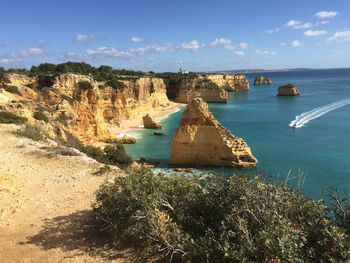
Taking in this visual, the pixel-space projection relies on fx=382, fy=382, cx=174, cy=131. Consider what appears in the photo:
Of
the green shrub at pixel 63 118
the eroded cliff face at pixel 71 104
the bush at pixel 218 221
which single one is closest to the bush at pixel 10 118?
the eroded cliff face at pixel 71 104

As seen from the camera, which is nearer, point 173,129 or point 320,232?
point 320,232

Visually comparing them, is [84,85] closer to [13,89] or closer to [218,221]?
[13,89]

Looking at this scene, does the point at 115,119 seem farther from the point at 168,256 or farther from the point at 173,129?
the point at 168,256

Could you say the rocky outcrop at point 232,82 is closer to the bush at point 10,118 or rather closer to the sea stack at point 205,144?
the sea stack at point 205,144

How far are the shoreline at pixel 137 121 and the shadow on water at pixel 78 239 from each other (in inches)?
1484

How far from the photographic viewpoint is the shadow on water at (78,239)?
9609mm

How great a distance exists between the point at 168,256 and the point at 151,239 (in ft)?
1.81

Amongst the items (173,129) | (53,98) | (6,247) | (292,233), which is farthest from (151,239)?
(173,129)

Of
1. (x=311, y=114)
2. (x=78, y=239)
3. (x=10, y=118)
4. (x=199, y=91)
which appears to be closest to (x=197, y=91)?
(x=199, y=91)

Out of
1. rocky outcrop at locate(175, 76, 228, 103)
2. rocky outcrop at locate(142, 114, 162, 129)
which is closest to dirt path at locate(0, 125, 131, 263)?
rocky outcrop at locate(142, 114, 162, 129)

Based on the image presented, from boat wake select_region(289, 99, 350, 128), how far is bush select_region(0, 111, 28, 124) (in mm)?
36867

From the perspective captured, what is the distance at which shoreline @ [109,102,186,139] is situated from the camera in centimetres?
5491

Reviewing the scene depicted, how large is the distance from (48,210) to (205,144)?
21.5m

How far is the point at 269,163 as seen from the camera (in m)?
33.5
